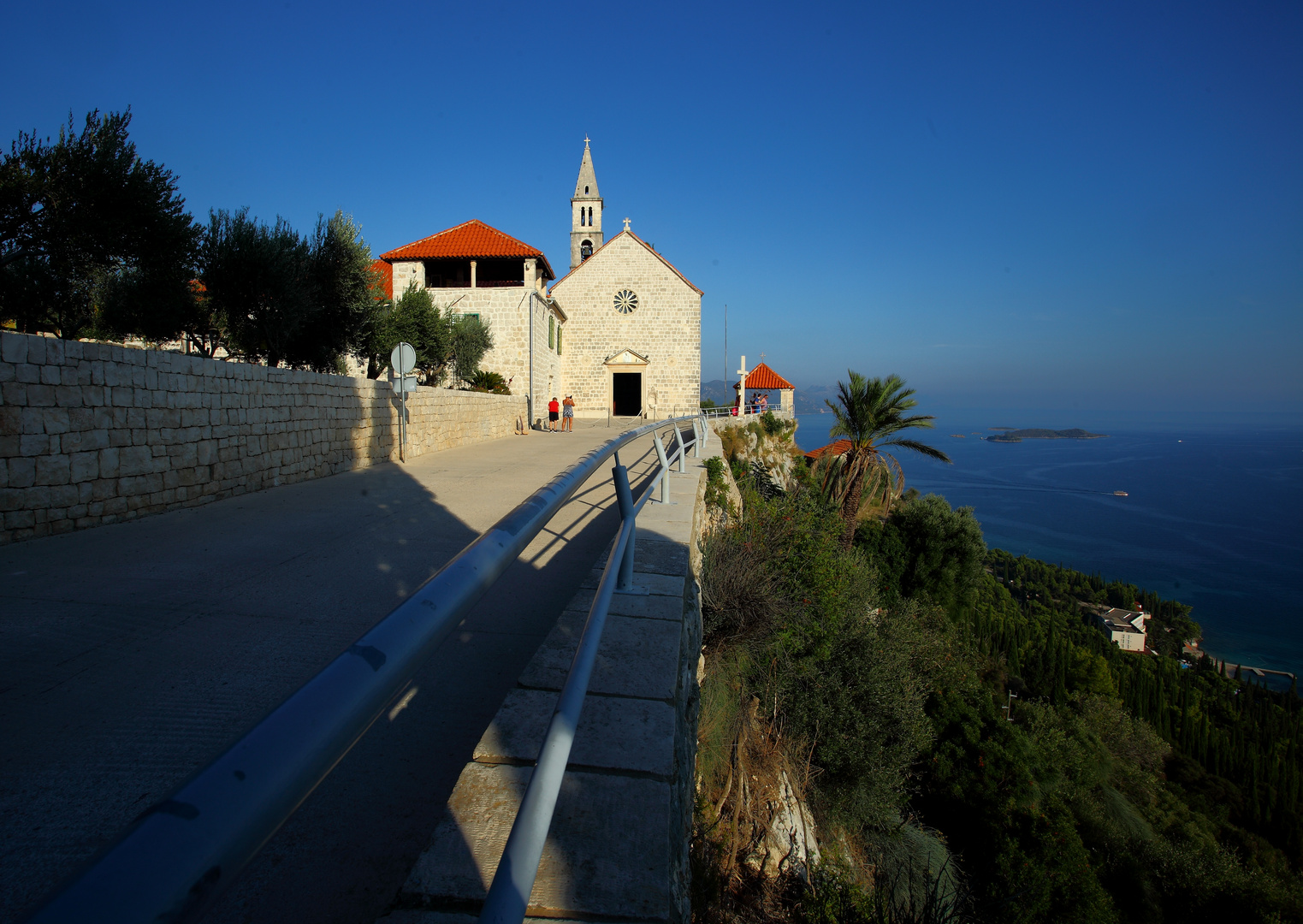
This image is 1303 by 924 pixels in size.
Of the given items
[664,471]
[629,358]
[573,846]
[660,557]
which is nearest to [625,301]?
[629,358]

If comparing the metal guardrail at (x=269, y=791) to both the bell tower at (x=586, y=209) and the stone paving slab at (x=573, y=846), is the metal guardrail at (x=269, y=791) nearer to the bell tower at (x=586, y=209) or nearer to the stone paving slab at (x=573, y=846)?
the stone paving slab at (x=573, y=846)

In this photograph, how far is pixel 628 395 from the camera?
3534cm

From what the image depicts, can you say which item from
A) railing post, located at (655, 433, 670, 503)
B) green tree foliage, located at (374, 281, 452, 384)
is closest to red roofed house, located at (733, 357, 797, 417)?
green tree foliage, located at (374, 281, 452, 384)

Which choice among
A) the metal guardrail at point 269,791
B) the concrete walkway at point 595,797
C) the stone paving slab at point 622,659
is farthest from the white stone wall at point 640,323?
the metal guardrail at point 269,791

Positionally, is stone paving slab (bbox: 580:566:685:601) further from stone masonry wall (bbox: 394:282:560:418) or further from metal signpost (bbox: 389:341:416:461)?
stone masonry wall (bbox: 394:282:560:418)

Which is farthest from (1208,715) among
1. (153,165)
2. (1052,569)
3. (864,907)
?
(153,165)

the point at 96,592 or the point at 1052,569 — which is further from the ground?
the point at 96,592

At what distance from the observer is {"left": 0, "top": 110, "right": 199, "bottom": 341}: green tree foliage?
1114 centimetres

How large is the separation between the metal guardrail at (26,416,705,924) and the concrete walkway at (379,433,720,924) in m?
0.73

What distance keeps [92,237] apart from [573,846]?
15324 mm

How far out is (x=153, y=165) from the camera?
40.1 feet

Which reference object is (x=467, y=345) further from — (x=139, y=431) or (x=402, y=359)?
(x=139, y=431)

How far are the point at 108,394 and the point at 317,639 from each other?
4642mm

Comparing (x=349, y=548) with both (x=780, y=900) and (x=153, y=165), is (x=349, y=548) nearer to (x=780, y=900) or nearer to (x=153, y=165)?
(x=780, y=900)
